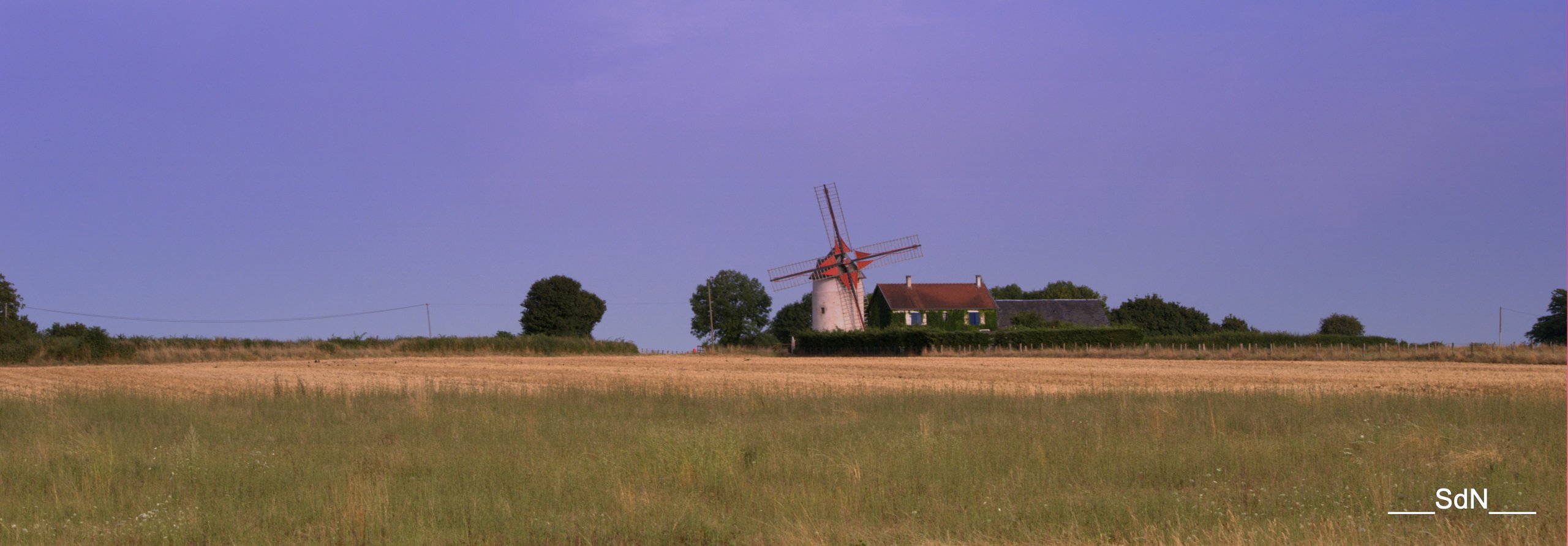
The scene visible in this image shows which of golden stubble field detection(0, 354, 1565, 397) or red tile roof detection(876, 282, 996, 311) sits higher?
red tile roof detection(876, 282, 996, 311)

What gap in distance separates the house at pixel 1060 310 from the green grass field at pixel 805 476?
75.0 metres

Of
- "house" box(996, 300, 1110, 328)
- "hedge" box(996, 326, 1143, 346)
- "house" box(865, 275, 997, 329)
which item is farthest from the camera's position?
"house" box(996, 300, 1110, 328)

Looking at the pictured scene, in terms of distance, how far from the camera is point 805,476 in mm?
11219

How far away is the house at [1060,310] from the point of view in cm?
9244

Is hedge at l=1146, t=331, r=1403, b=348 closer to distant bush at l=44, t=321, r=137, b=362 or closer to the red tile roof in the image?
the red tile roof

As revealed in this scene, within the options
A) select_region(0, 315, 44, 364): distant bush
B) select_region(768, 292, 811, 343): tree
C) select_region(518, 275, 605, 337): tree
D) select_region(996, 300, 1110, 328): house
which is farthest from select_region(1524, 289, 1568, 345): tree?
select_region(0, 315, 44, 364): distant bush

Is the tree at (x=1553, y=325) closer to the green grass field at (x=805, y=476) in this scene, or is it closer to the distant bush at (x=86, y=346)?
the green grass field at (x=805, y=476)

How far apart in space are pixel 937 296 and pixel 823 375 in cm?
4615

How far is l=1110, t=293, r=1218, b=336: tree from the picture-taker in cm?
11244

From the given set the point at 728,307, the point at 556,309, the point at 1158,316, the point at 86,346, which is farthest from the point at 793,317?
the point at 86,346

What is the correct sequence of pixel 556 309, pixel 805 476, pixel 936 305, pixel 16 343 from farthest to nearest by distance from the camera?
pixel 556 309 → pixel 936 305 → pixel 16 343 → pixel 805 476

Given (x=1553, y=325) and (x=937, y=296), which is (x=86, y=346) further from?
(x=1553, y=325)

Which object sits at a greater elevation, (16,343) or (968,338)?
(16,343)

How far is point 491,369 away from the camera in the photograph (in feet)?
163
